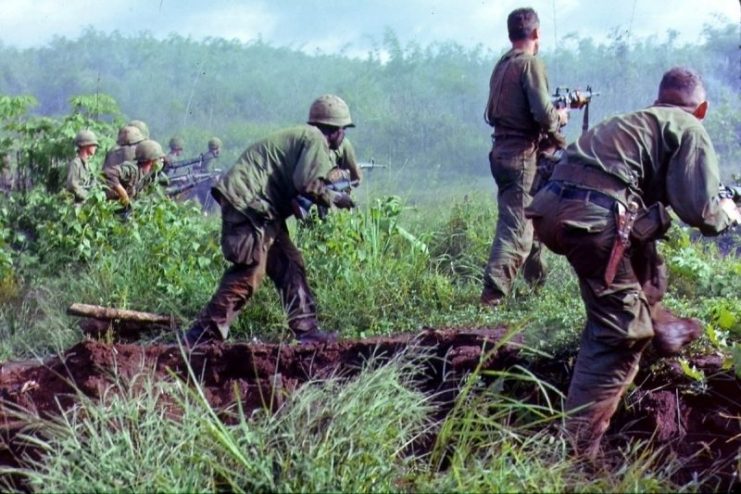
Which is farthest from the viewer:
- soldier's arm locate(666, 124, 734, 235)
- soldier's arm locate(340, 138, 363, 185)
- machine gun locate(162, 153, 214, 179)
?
machine gun locate(162, 153, 214, 179)

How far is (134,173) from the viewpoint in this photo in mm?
13930

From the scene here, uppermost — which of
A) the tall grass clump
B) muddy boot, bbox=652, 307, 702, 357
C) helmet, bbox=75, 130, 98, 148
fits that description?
the tall grass clump

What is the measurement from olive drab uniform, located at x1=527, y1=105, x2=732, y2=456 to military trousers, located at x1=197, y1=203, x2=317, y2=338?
3.05m

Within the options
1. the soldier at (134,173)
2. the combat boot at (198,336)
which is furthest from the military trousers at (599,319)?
the soldier at (134,173)

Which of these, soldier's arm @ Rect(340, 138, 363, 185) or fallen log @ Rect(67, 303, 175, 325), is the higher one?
soldier's arm @ Rect(340, 138, 363, 185)

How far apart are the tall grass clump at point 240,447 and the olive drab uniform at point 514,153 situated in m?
4.28

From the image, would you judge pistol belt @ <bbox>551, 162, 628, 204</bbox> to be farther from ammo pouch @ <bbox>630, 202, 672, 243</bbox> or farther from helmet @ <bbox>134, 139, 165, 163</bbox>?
helmet @ <bbox>134, 139, 165, 163</bbox>

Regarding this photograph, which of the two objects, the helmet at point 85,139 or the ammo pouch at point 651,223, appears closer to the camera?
the ammo pouch at point 651,223

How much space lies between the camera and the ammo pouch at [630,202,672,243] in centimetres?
633

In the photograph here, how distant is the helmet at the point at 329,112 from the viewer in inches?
367

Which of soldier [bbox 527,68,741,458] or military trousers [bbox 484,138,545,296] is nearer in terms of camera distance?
soldier [bbox 527,68,741,458]

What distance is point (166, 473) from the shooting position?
5.04 metres

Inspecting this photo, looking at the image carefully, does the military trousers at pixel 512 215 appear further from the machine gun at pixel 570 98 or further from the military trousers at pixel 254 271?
the military trousers at pixel 254 271

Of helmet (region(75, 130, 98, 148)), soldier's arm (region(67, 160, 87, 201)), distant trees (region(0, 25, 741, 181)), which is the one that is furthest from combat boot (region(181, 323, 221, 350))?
distant trees (region(0, 25, 741, 181))
